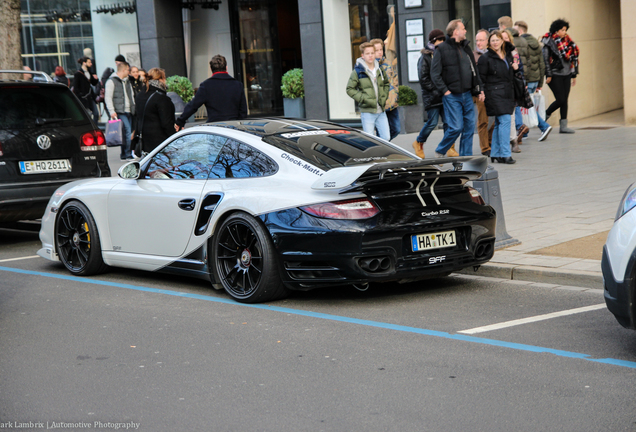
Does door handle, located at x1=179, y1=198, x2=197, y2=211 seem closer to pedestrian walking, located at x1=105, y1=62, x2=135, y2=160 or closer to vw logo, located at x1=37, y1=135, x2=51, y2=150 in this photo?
vw logo, located at x1=37, y1=135, x2=51, y2=150

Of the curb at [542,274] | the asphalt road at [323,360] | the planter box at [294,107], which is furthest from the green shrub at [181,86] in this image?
the curb at [542,274]

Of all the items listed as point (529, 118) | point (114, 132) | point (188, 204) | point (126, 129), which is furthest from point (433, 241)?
point (126, 129)

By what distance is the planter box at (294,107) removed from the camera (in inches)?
848

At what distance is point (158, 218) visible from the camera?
7.25m

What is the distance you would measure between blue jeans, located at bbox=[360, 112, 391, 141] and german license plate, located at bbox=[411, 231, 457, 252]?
22.7ft

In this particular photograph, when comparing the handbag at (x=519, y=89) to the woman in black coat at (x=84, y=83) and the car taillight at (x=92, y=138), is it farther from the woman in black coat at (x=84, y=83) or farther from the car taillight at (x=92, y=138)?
the woman in black coat at (x=84, y=83)

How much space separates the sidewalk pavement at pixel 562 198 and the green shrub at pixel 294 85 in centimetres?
461

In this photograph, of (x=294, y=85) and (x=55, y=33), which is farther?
(x=55, y=33)

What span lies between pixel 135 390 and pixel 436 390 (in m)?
1.60

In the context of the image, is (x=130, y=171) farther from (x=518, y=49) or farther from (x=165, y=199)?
(x=518, y=49)

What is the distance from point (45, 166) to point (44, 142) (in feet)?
0.90

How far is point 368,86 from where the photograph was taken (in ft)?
43.1

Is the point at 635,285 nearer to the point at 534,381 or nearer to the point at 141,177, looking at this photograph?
the point at 534,381

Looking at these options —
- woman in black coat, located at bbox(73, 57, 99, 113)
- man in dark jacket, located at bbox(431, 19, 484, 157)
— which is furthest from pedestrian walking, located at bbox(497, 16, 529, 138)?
woman in black coat, located at bbox(73, 57, 99, 113)
